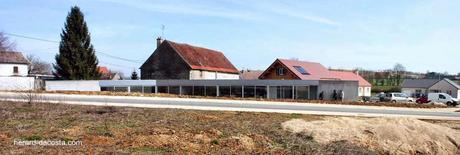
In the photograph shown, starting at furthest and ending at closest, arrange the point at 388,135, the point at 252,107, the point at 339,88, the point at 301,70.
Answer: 1. the point at 301,70
2. the point at 339,88
3. the point at 252,107
4. the point at 388,135

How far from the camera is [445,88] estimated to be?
85188 millimetres

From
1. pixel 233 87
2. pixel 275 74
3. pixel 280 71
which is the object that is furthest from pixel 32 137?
pixel 275 74

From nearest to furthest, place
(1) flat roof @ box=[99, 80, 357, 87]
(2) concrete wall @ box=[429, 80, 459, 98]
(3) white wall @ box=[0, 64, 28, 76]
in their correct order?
(1) flat roof @ box=[99, 80, 357, 87]
(3) white wall @ box=[0, 64, 28, 76]
(2) concrete wall @ box=[429, 80, 459, 98]

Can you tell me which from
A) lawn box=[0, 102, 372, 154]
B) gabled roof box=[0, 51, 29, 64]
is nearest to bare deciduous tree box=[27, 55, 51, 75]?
gabled roof box=[0, 51, 29, 64]

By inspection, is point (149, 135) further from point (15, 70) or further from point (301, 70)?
point (15, 70)

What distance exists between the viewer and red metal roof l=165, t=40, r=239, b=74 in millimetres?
64188

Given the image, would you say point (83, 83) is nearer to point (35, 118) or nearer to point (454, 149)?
point (35, 118)

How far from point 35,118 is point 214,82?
36450 millimetres

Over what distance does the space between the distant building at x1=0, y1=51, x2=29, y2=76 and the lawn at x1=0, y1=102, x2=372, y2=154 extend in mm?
51513

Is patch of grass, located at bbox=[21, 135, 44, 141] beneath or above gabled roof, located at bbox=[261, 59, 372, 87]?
beneath

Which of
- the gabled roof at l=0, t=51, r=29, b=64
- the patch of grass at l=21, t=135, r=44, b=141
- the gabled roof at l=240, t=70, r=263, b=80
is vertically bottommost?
the patch of grass at l=21, t=135, r=44, b=141

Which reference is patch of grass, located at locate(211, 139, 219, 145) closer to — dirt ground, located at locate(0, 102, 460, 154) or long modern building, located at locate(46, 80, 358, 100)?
dirt ground, located at locate(0, 102, 460, 154)

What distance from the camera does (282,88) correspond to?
52125mm

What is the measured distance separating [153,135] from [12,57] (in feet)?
196
